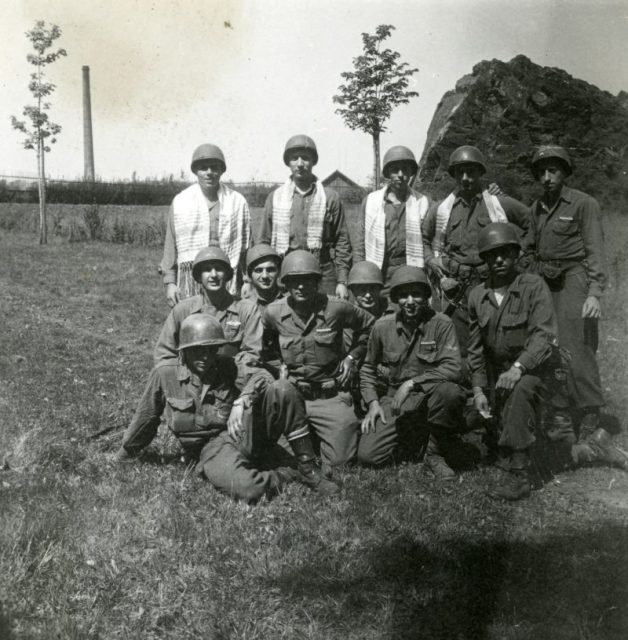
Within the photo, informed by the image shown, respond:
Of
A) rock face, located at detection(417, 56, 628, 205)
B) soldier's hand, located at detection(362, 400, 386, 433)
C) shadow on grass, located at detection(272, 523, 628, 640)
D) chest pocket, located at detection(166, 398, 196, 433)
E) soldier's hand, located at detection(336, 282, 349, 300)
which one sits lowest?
shadow on grass, located at detection(272, 523, 628, 640)

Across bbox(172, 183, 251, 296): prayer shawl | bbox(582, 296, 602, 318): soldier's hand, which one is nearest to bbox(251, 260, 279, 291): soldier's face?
bbox(172, 183, 251, 296): prayer shawl

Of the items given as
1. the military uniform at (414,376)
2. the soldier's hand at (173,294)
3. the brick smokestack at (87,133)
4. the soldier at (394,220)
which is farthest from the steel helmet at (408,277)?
the brick smokestack at (87,133)

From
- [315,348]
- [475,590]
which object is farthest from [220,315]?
[475,590]

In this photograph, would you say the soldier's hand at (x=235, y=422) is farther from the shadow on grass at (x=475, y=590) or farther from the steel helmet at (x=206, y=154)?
the steel helmet at (x=206, y=154)

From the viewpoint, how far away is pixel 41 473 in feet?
15.0

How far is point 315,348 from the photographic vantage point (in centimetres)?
525

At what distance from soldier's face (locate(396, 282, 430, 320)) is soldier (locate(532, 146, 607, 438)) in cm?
112

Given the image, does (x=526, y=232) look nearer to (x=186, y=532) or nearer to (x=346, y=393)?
(x=346, y=393)

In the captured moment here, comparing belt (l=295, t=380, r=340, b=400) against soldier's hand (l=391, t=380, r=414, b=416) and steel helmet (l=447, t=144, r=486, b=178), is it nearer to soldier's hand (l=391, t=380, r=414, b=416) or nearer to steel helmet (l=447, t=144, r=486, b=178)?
soldier's hand (l=391, t=380, r=414, b=416)

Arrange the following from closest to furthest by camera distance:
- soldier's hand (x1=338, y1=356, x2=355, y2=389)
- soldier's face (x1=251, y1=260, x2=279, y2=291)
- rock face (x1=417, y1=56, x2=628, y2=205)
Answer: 1. soldier's hand (x1=338, y1=356, x2=355, y2=389)
2. soldier's face (x1=251, y1=260, x2=279, y2=291)
3. rock face (x1=417, y1=56, x2=628, y2=205)

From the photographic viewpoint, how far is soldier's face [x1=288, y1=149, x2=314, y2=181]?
19.8 feet

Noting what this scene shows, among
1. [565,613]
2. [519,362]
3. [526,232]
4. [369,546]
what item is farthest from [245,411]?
[526,232]

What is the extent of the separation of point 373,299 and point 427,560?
2903mm

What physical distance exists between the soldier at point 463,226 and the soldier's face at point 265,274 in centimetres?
142
